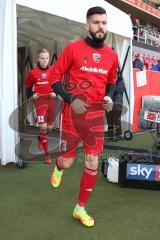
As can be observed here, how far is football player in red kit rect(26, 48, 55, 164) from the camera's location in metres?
5.59

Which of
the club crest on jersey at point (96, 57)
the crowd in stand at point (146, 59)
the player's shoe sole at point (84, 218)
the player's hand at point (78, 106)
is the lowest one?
the player's shoe sole at point (84, 218)

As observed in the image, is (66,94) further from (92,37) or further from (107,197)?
(107,197)

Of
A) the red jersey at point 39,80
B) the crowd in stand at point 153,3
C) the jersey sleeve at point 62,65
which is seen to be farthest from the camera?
the crowd in stand at point 153,3

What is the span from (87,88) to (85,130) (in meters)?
0.37

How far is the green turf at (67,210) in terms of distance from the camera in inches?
113

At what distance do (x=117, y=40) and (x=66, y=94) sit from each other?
5329 millimetres

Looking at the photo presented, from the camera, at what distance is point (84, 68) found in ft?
9.84

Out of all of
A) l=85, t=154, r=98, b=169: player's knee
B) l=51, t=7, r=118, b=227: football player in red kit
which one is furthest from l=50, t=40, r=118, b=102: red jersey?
l=85, t=154, r=98, b=169: player's knee

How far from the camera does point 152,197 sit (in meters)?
3.89

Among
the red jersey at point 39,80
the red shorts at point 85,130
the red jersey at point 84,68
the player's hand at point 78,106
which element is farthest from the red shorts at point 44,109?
the player's hand at point 78,106

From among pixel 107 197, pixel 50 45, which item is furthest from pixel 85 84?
pixel 50 45

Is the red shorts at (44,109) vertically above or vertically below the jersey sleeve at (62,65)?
below

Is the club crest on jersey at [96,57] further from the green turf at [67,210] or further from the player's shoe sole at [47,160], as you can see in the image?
the player's shoe sole at [47,160]

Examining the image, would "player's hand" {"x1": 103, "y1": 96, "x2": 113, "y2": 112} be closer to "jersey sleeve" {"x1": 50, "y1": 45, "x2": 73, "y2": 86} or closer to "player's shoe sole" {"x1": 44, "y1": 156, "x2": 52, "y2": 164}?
"jersey sleeve" {"x1": 50, "y1": 45, "x2": 73, "y2": 86}
